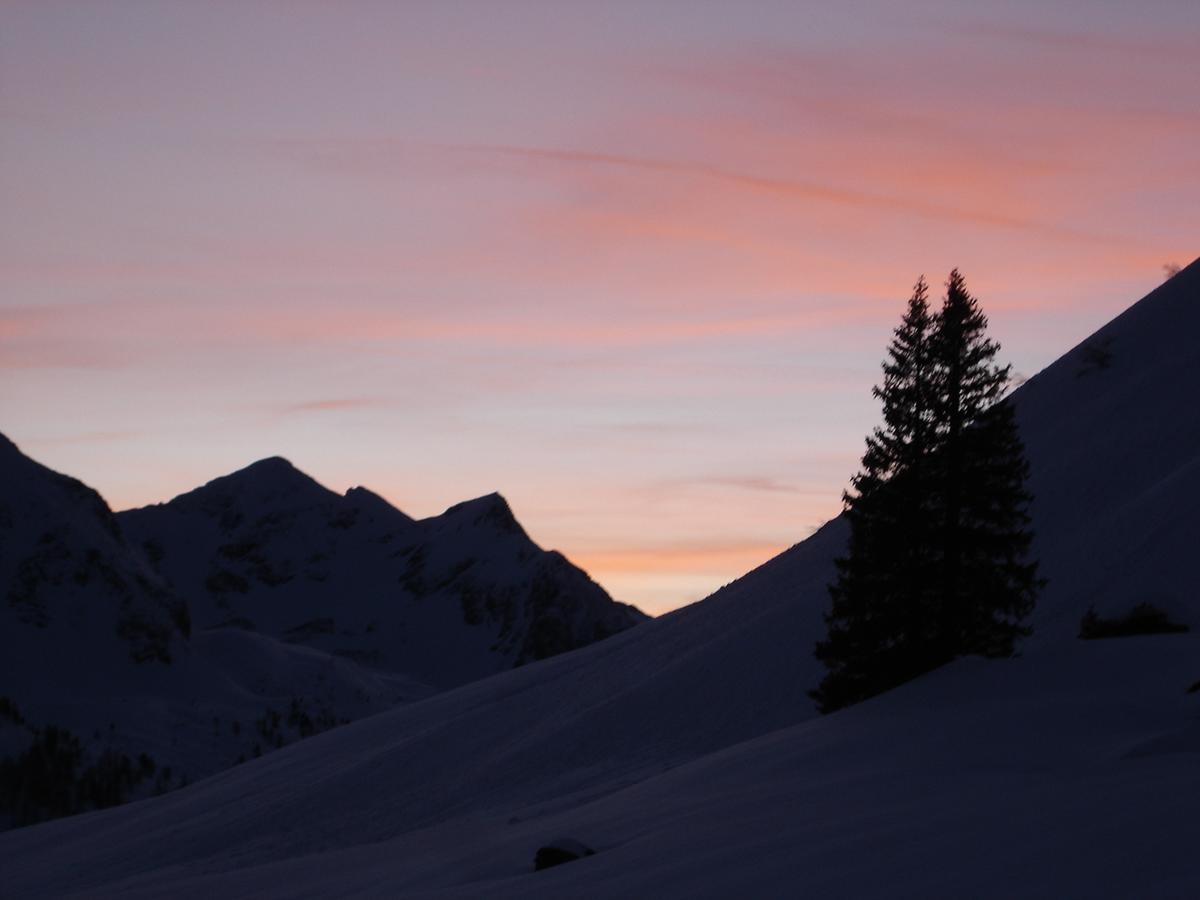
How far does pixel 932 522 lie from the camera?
25.4 m

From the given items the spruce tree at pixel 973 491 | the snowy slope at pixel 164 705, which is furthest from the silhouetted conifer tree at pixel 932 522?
the snowy slope at pixel 164 705

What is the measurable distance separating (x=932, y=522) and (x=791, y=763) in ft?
26.7

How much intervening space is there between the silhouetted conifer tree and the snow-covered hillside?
6.70 feet

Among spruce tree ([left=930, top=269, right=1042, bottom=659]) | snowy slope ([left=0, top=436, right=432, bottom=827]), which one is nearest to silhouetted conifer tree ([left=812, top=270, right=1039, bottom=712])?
spruce tree ([left=930, top=269, right=1042, bottom=659])

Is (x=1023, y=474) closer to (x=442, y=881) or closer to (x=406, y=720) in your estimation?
(x=442, y=881)

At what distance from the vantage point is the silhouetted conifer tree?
25000 mm

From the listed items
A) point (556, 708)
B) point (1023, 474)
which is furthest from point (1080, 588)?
point (556, 708)

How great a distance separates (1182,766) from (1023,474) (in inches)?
532

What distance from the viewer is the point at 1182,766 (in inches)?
521

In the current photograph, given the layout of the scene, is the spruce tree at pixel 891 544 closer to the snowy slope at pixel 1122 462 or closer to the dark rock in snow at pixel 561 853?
the snowy slope at pixel 1122 462

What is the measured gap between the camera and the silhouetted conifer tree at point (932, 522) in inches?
984

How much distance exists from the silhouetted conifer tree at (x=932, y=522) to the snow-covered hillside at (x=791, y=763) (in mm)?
2041

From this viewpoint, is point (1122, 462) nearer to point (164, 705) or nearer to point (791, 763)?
point (791, 763)

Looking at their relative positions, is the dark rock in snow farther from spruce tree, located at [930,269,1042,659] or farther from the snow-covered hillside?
spruce tree, located at [930,269,1042,659]
